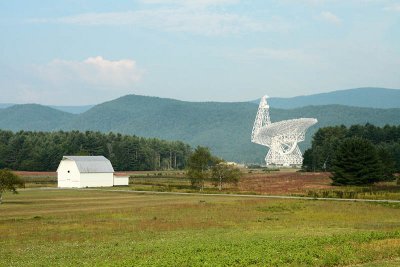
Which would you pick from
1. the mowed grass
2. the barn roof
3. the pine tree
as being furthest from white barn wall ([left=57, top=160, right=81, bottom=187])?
the mowed grass

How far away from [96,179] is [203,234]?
72654 mm

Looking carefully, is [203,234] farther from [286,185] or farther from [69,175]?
[69,175]

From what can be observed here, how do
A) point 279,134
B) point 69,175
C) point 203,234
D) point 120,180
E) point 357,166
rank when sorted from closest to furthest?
point 203,234, point 357,166, point 69,175, point 120,180, point 279,134

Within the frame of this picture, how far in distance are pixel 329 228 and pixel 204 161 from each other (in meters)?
60.3

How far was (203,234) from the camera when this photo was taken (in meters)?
34.9

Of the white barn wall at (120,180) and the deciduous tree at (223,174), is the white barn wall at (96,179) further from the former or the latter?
the deciduous tree at (223,174)

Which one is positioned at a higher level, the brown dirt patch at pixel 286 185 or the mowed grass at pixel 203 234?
the brown dirt patch at pixel 286 185

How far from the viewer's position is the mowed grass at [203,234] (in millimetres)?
24719

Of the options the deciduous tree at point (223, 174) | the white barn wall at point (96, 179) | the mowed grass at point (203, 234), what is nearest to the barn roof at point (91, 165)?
the white barn wall at point (96, 179)

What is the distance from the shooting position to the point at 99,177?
106m

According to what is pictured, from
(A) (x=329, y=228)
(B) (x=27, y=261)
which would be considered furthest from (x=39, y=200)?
(B) (x=27, y=261)

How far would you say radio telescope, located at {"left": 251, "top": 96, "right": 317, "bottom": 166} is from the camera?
174875 millimetres

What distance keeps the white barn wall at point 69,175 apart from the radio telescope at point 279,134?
79.6 m

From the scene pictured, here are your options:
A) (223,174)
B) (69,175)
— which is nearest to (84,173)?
(69,175)
